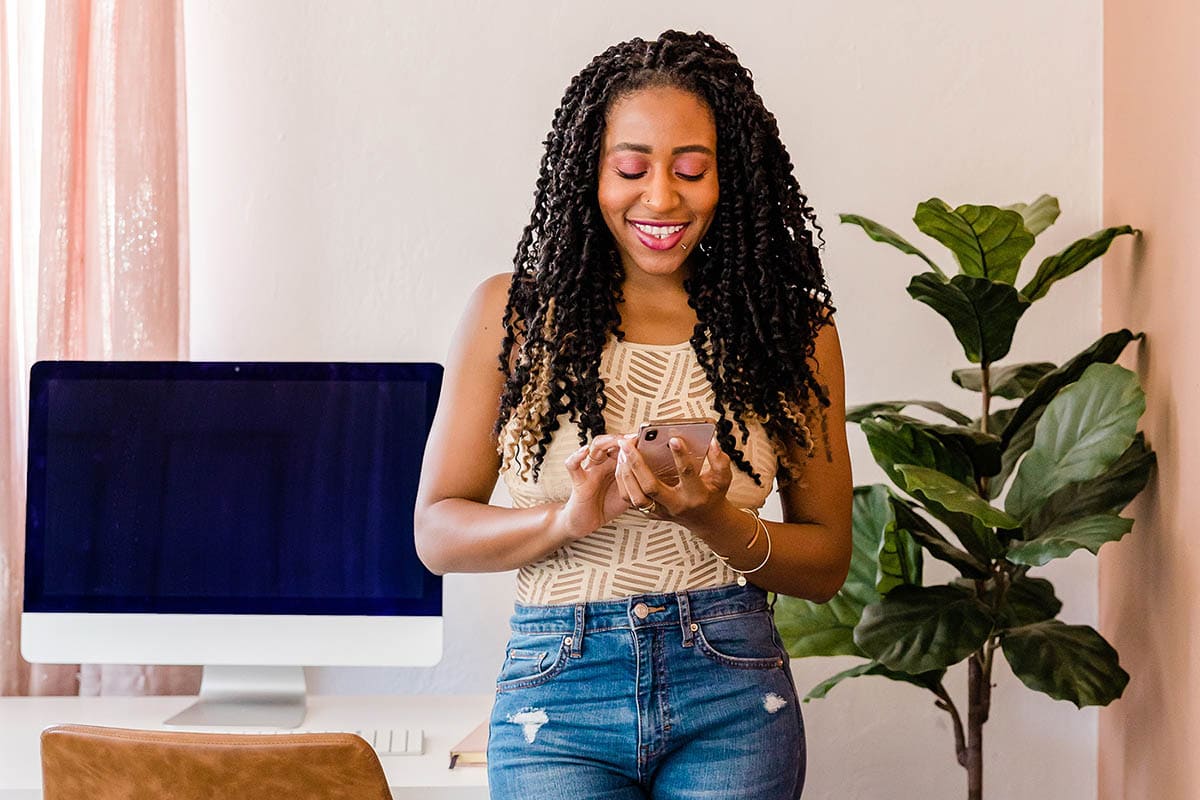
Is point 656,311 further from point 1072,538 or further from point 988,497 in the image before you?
point 988,497

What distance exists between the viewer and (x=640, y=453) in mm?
1189

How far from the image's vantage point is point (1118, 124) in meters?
2.29

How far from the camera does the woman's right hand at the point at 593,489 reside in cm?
120

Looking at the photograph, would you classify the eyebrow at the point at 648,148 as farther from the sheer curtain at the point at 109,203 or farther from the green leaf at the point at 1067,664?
the sheer curtain at the point at 109,203

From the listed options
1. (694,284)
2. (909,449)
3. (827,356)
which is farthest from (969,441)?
(694,284)

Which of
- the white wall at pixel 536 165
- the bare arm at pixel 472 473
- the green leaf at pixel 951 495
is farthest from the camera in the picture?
the white wall at pixel 536 165

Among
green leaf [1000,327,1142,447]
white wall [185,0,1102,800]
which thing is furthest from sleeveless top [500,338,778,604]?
white wall [185,0,1102,800]

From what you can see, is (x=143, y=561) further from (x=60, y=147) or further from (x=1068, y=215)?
(x=1068, y=215)

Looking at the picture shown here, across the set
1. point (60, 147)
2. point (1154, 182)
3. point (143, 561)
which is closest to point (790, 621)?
point (1154, 182)

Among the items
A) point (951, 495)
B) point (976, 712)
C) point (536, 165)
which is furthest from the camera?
point (536, 165)

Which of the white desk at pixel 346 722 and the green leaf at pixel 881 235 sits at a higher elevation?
the green leaf at pixel 881 235

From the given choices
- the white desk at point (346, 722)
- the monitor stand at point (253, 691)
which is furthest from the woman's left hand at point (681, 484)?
the monitor stand at point (253, 691)

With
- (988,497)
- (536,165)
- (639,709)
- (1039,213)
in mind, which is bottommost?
(639,709)

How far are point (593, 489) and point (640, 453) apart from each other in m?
0.06
